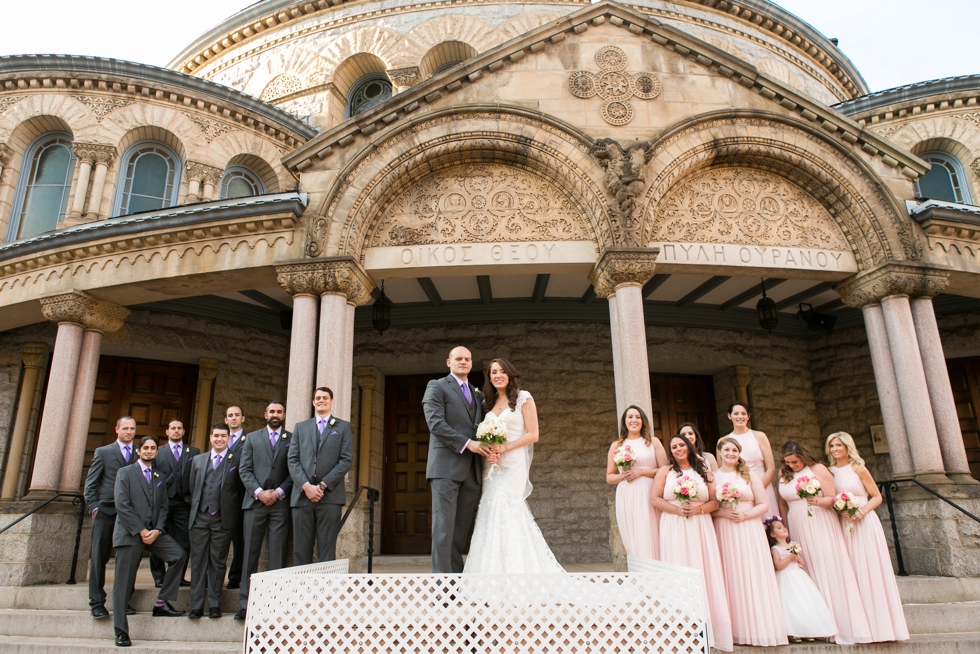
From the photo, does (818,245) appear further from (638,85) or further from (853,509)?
(853,509)

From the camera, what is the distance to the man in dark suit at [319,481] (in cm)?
590

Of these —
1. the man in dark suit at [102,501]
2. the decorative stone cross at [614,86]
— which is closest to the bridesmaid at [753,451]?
the decorative stone cross at [614,86]

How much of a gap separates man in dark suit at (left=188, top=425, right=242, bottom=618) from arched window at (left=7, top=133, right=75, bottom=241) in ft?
28.3

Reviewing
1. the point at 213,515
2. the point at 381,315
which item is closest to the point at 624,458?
the point at 213,515

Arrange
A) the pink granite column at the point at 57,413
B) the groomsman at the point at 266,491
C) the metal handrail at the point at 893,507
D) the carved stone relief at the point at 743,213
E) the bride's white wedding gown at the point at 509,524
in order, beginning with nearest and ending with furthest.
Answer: the bride's white wedding gown at the point at 509,524 → the groomsman at the point at 266,491 → the metal handrail at the point at 893,507 → the pink granite column at the point at 57,413 → the carved stone relief at the point at 743,213

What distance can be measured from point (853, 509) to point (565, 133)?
5.56 m

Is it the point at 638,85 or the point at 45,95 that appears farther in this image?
the point at 45,95

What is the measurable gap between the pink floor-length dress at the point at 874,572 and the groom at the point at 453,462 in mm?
3280

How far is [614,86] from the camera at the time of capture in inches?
348

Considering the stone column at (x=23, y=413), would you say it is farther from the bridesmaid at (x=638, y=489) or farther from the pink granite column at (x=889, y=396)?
the pink granite column at (x=889, y=396)

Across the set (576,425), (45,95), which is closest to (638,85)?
(576,425)

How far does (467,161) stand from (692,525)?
5547mm

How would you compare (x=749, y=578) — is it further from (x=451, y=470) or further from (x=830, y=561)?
(x=451, y=470)

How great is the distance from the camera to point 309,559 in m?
6.00
